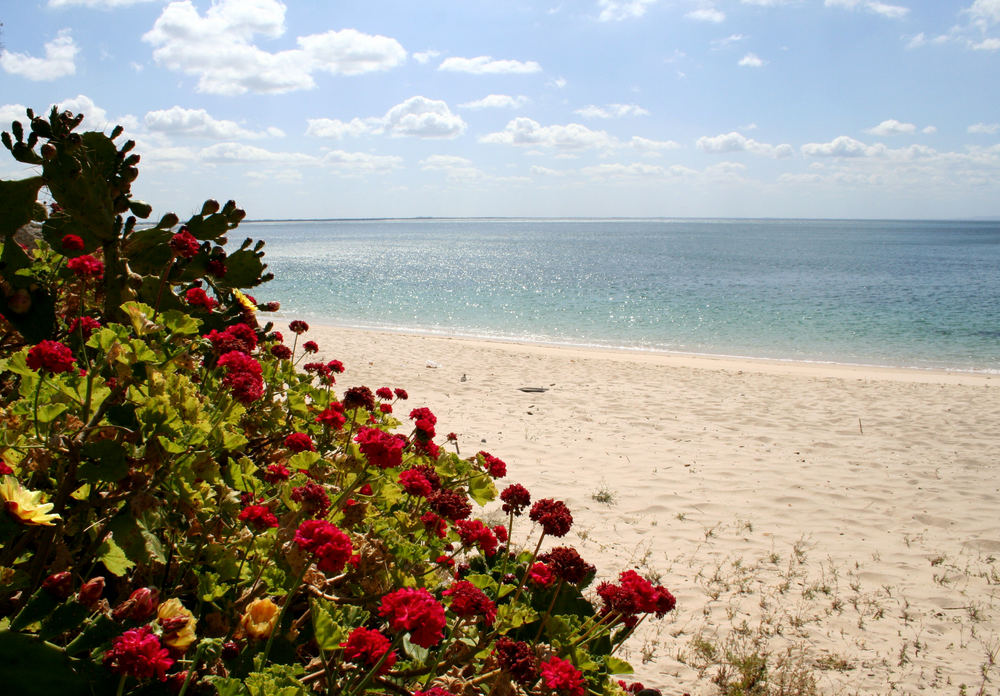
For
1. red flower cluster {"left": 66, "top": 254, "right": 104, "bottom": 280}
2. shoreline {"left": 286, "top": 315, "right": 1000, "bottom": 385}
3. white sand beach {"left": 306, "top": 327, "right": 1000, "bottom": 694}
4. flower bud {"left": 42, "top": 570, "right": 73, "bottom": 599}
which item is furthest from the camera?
shoreline {"left": 286, "top": 315, "right": 1000, "bottom": 385}

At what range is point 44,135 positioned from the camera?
2.63m

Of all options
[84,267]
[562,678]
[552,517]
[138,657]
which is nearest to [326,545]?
[138,657]

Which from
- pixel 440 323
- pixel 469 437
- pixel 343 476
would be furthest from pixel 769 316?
pixel 343 476

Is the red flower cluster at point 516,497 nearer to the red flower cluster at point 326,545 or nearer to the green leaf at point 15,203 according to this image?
the red flower cluster at point 326,545

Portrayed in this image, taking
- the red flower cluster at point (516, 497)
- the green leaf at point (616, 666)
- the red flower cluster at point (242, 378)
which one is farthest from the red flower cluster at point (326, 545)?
the green leaf at point (616, 666)

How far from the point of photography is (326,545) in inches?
51.8

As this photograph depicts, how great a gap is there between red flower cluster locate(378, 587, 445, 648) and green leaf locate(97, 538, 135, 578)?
1.91 feet

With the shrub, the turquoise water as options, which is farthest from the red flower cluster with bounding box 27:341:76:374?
the turquoise water

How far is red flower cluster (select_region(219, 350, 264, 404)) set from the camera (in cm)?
175

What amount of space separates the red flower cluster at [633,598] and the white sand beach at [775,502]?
1.50 metres

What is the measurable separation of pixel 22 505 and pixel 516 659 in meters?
1.20

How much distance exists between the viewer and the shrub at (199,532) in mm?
1316

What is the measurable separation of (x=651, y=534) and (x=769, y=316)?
2132cm

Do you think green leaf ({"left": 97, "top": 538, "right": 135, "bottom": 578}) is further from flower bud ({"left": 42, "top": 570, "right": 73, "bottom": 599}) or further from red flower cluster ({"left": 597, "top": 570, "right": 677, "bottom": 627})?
red flower cluster ({"left": 597, "top": 570, "right": 677, "bottom": 627})
